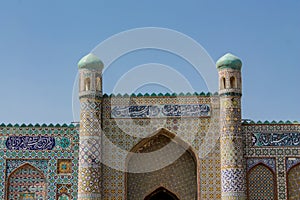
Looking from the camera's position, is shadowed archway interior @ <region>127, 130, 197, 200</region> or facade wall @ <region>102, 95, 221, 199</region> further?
shadowed archway interior @ <region>127, 130, 197, 200</region>

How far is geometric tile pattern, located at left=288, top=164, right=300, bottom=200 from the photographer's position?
16234 mm

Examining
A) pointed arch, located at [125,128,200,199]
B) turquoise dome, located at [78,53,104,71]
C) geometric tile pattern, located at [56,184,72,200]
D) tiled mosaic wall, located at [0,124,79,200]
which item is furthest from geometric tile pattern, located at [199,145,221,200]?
turquoise dome, located at [78,53,104,71]

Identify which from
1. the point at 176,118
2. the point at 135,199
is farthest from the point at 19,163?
the point at 176,118

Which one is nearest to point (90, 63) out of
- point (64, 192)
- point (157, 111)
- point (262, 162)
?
point (157, 111)

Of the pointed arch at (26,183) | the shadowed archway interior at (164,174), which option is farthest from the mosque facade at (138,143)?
the shadowed archway interior at (164,174)

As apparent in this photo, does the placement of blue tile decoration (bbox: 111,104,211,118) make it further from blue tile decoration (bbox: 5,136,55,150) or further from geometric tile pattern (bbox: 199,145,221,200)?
blue tile decoration (bbox: 5,136,55,150)

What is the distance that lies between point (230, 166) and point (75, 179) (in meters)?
4.29

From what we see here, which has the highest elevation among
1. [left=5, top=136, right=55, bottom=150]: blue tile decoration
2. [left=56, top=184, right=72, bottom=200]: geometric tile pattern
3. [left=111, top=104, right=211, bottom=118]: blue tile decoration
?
[left=111, top=104, right=211, bottom=118]: blue tile decoration

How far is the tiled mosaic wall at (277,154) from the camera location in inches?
638

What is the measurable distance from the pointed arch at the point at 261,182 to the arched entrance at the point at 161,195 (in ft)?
7.61

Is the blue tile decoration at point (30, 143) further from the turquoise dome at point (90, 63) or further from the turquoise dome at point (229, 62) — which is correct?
the turquoise dome at point (229, 62)

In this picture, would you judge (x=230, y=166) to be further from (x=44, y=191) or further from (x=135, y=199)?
(x=44, y=191)

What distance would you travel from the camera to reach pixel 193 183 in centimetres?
1712

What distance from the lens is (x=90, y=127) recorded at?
16203 millimetres
